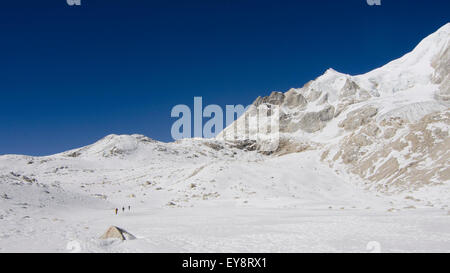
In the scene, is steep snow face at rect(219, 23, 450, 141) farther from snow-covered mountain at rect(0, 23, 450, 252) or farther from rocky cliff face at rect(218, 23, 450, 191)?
snow-covered mountain at rect(0, 23, 450, 252)

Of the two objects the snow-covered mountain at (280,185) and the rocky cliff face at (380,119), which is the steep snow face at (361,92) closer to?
the rocky cliff face at (380,119)

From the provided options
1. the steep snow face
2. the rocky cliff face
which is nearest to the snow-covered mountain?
the rocky cliff face

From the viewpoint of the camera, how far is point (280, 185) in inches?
2122

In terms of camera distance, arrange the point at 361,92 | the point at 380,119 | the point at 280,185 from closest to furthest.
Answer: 1. the point at 280,185
2. the point at 380,119
3. the point at 361,92

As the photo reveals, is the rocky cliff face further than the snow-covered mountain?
Yes

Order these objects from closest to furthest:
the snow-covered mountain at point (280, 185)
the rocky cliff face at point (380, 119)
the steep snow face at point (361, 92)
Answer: the snow-covered mountain at point (280, 185), the rocky cliff face at point (380, 119), the steep snow face at point (361, 92)

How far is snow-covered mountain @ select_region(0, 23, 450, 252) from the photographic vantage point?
18.5 metres

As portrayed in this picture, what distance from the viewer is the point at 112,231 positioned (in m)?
17.2

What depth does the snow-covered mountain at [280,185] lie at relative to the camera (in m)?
18.5

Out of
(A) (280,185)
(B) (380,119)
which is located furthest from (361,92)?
(A) (280,185)

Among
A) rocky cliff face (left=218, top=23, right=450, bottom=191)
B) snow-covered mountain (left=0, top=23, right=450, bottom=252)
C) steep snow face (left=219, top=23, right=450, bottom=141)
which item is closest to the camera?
snow-covered mountain (left=0, top=23, right=450, bottom=252)

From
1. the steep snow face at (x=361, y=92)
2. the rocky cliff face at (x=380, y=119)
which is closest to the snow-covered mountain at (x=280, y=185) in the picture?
the rocky cliff face at (x=380, y=119)

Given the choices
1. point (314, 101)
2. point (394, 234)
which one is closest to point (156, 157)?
point (314, 101)

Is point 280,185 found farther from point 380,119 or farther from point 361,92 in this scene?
point 361,92
